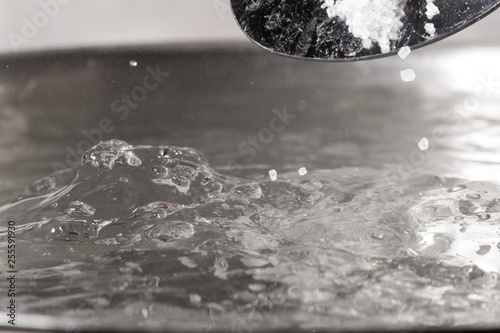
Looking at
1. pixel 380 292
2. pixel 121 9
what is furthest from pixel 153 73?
pixel 380 292

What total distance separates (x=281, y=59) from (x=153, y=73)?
175mm

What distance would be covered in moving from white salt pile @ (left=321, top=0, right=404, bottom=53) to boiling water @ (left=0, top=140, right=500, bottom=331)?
148 mm

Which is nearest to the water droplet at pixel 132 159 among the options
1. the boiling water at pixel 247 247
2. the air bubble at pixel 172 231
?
the boiling water at pixel 247 247

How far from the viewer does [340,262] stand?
0.48 metres

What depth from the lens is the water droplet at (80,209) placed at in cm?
59

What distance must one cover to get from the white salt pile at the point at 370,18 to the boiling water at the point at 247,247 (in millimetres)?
148

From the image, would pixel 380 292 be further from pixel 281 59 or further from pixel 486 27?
pixel 486 27

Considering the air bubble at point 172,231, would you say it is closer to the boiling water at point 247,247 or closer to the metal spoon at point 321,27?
the boiling water at point 247,247

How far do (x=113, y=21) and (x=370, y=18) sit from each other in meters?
0.65

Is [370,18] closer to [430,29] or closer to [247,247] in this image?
[430,29]

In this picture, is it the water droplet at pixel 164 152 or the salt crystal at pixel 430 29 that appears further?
the water droplet at pixel 164 152

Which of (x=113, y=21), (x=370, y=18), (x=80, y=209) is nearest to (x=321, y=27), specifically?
(x=370, y=18)

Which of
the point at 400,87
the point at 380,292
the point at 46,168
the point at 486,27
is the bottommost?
the point at 380,292

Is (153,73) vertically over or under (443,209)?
over
